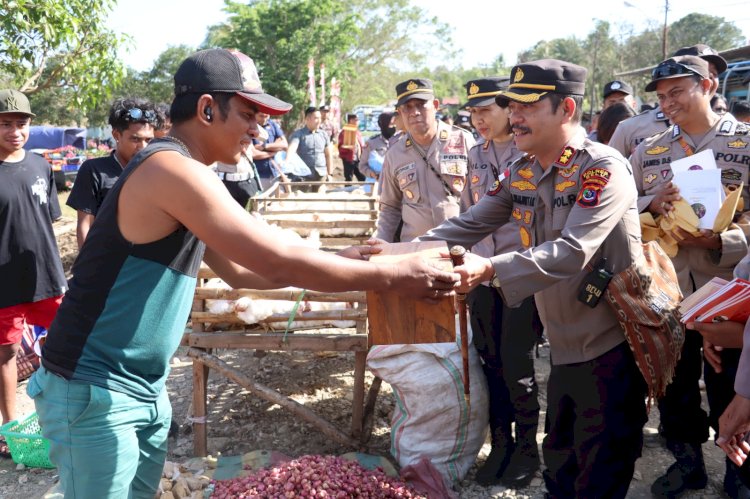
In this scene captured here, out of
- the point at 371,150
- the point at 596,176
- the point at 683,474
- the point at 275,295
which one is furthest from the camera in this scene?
the point at 371,150

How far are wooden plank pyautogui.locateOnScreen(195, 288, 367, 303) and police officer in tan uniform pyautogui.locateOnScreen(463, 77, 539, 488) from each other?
30.0 inches

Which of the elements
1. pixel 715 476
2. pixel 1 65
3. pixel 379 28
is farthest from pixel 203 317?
pixel 379 28

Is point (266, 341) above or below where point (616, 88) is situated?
below

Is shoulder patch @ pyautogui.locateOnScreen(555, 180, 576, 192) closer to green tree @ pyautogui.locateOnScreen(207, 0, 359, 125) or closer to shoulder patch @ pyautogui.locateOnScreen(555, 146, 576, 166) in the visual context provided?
shoulder patch @ pyautogui.locateOnScreen(555, 146, 576, 166)

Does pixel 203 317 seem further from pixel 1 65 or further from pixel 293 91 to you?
pixel 293 91

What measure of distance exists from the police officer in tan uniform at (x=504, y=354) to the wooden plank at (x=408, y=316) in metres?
1.27

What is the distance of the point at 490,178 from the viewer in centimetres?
392

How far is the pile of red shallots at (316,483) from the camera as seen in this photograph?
119 inches

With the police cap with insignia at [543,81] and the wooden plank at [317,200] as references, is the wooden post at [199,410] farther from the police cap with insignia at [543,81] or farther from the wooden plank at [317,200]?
the police cap with insignia at [543,81]

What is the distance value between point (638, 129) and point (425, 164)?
147 cm

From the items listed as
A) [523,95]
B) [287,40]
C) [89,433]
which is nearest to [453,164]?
[523,95]

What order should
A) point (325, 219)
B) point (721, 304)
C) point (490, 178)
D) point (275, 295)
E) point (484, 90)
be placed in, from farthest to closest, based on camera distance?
point (325, 219) → point (484, 90) → point (490, 178) → point (275, 295) → point (721, 304)

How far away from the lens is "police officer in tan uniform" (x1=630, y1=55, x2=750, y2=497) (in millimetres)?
3344

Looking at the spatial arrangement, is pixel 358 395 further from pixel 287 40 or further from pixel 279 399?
pixel 287 40
